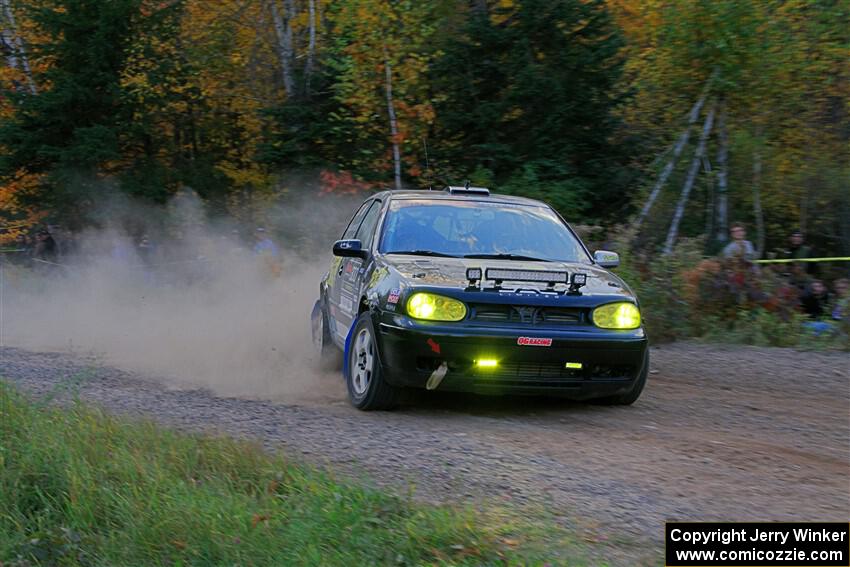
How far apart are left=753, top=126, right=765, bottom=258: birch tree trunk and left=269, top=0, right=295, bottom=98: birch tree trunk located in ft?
36.3

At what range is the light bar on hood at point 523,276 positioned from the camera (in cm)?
686

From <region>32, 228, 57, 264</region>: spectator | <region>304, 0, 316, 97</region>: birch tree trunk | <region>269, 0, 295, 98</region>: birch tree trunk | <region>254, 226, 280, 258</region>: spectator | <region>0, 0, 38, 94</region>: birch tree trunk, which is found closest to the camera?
<region>254, 226, 280, 258</region>: spectator

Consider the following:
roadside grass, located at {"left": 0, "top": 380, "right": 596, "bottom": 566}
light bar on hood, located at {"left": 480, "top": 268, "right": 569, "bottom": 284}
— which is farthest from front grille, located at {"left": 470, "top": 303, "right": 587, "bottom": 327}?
roadside grass, located at {"left": 0, "top": 380, "right": 596, "bottom": 566}

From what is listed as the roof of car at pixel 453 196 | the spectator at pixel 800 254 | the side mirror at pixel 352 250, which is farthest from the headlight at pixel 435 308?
the spectator at pixel 800 254

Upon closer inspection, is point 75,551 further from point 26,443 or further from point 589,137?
point 589,137

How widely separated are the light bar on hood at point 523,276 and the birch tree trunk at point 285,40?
17351 mm

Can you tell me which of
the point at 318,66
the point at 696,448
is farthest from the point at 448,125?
the point at 696,448

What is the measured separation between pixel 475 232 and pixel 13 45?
21.7 meters

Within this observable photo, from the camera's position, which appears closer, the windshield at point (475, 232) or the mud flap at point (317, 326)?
the windshield at point (475, 232)

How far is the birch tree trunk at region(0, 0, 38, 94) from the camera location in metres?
25.0

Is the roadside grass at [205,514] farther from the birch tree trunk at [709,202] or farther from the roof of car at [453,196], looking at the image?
the birch tree trunk at [709,202]

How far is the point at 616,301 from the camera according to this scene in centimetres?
692

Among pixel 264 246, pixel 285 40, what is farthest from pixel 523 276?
pixel 285 40

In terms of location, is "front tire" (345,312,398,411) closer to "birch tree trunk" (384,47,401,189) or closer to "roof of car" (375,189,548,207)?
"roof of car" (375,189,548,207)
